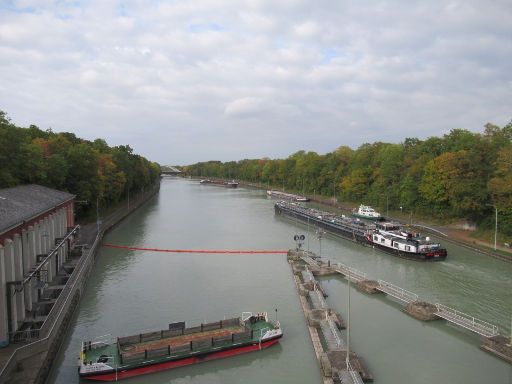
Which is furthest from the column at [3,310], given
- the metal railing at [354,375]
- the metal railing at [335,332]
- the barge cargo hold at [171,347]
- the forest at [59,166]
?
the forest at [59,166]

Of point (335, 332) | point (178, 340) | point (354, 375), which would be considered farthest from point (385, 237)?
point (178, 340)

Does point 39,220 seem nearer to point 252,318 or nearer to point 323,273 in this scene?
point 252,318

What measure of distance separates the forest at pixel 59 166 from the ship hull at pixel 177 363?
2438 centimetres

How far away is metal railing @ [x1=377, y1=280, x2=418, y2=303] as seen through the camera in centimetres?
2634

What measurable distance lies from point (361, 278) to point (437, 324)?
801 centimetres

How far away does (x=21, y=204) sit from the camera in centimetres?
2498

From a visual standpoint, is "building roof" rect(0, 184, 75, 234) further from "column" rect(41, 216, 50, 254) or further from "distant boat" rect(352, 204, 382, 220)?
"distant boat" rect(352, 204, 382, 220)

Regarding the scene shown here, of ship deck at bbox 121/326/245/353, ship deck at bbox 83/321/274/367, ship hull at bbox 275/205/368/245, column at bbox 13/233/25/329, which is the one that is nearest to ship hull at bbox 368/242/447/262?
ship hull at bbox 275/205/368/245

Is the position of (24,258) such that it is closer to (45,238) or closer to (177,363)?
(45,238)

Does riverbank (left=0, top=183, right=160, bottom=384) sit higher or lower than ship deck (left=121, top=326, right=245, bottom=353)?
higher

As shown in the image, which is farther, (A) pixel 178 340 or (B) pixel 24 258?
(B) pixel 24 258

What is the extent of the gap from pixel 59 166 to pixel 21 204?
2473 centimetres

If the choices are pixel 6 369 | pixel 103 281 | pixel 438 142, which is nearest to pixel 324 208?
pixel 438 142

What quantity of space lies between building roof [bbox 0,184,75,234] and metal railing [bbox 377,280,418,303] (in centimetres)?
2172
